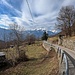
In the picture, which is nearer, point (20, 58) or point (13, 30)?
point (20, 58)

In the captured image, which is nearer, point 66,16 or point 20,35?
point 20,35

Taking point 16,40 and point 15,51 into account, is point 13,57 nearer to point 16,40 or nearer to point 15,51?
point 15,51

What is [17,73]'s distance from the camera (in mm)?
21516

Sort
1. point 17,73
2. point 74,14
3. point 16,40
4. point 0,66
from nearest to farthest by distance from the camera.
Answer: point 17,73
point 0,66
point 16,40
point 74,14

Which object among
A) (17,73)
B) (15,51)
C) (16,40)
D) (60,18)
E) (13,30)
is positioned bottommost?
(17,73)

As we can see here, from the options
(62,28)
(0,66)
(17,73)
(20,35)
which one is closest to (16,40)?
(20,35)

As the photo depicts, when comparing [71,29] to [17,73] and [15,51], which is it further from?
[17,73]

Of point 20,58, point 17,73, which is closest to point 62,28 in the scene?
point 20,58

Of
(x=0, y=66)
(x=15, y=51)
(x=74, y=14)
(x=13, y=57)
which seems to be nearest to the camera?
(x=0, y=66)

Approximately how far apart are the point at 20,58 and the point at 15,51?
2559mm

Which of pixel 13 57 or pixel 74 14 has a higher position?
pixel 74 14

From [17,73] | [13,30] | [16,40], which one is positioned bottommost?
[17,73]

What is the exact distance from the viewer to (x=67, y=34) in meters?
67.2

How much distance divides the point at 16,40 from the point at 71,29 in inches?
1408
